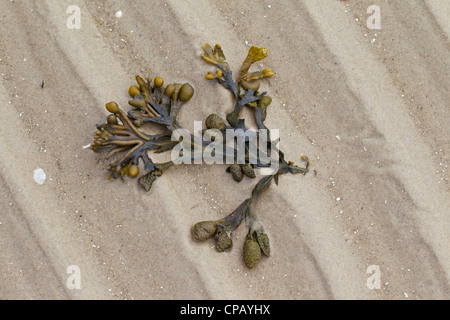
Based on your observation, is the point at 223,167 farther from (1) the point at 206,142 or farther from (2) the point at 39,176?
(2) the point at 39,176

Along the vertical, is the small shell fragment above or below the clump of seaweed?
above

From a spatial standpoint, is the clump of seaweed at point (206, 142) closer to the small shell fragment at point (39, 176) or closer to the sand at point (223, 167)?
the sand at point (223, 167)

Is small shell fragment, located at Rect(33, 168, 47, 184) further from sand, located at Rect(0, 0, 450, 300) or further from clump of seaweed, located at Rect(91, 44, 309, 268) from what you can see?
clump of seaweed, located at Rect(91, 44, 309, 268)

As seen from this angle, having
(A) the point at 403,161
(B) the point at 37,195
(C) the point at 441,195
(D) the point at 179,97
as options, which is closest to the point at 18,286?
(B) the point at 37,195

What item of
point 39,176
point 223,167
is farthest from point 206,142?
point 39,176

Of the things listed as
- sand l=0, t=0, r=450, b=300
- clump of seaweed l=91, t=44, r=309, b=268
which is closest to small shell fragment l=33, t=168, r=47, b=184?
sand l=0, t=0, r=450, b=300

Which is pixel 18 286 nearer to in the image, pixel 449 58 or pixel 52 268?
pixel 52 268
